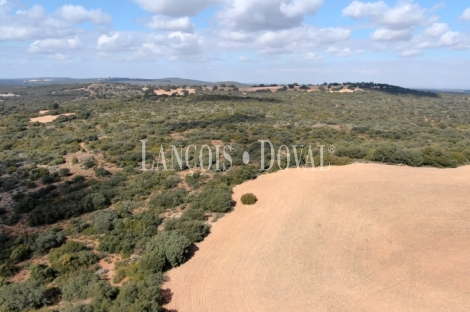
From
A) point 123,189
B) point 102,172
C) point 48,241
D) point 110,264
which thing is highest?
point 102,172

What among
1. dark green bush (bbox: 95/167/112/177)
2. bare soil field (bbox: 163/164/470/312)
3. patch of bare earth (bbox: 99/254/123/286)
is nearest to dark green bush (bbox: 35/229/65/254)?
patch of bare earth (bbox: 99/254/123/286)

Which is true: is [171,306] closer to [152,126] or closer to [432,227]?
[432,227]

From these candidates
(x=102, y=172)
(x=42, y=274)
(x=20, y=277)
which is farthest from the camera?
(x=102, y=172)

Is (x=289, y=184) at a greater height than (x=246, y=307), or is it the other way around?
(x=289, y=184)

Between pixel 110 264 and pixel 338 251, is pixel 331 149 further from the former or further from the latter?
pixel 110 264

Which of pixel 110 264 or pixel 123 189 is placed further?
pixel 123 189

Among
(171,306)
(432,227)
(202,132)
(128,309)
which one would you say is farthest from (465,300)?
(202,132)

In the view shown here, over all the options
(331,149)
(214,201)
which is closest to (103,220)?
(214,201)
